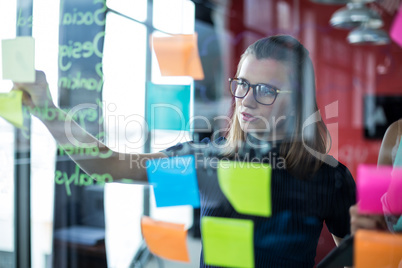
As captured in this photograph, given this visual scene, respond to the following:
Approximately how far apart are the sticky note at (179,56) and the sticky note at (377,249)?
48 centimetres

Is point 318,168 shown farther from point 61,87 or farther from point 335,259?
point 61,87

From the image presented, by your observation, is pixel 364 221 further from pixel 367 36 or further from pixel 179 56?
pixel 179 56

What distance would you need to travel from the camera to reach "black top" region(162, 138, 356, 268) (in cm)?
81

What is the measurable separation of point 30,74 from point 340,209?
86 cm

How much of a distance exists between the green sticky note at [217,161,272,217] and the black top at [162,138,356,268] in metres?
0.01

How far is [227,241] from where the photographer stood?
91 cm

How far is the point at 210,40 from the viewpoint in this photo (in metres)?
0.98

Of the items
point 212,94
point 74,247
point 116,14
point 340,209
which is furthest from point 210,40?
point 74,247

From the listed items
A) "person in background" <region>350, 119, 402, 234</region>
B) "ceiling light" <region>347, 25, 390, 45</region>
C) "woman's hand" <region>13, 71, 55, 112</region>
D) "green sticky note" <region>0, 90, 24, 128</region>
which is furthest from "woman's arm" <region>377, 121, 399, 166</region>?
"green sticky note" <region>0, 90, 24, 128</region>

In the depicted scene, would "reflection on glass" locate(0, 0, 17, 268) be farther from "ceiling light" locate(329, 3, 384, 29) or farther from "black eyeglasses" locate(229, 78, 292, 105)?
"ceiling light" locate(329, 3, 384, 29)

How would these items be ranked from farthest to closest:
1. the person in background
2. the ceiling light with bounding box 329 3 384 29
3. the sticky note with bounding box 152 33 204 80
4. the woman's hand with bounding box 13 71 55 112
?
1. the woman's hand with bounding box 13 71 55 112
2. the sticky note with bounding box 152 33 204 80
3. the ceiling light with bounding box 329 3 384 29
4. the person in background

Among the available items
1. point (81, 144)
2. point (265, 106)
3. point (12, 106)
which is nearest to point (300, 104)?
point (265, 106)

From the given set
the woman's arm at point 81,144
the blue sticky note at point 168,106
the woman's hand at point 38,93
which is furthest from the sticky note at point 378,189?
the woman's hand at point 38,93

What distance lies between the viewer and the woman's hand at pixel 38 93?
109 cm
